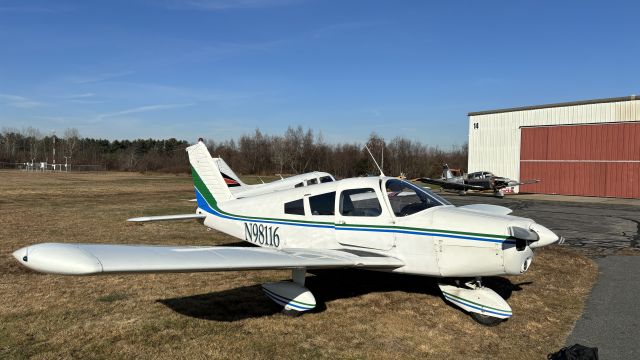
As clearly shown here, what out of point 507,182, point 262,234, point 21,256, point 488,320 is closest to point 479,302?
point 488,320

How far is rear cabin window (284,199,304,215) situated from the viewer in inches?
275

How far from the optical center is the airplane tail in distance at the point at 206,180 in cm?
891

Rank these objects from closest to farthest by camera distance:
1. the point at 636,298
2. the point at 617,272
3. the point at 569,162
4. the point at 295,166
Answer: the point at 636,298, the point at 617,272, the point at 569,162, the point at 295,166

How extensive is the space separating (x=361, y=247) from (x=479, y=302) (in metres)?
1.68

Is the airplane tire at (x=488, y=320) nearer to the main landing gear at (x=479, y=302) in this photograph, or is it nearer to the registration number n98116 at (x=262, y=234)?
the main landing gear at (x=479, y=302)

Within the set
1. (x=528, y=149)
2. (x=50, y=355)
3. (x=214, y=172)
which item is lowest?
(x=50, y=355)

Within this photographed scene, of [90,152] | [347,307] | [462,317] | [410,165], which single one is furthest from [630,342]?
[90,152]

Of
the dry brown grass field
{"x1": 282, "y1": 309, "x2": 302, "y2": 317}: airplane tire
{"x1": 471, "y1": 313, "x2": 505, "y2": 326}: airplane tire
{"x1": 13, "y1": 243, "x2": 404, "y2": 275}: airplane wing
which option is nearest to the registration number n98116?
the dry brown grass field

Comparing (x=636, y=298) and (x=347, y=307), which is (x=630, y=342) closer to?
(x=636, y=298)

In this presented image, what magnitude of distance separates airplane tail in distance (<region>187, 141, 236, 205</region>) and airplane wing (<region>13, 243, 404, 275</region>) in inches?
123

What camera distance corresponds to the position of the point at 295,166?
255 ft

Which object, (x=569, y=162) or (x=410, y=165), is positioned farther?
(x=410, y=165)

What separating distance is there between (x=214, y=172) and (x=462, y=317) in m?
5.48

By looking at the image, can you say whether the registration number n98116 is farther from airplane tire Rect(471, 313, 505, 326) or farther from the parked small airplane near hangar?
the parked small airplane near hangar
